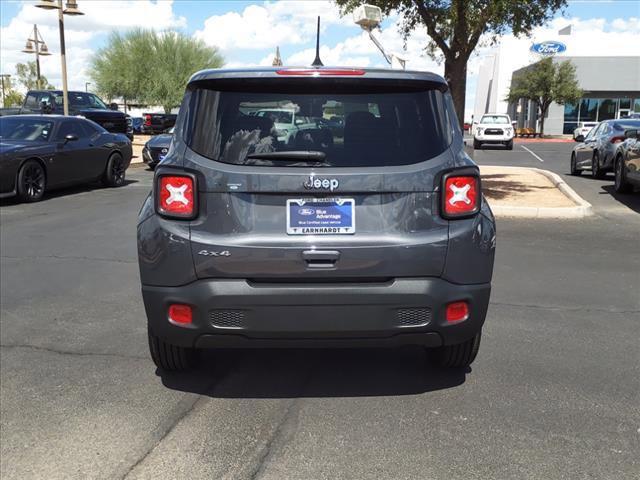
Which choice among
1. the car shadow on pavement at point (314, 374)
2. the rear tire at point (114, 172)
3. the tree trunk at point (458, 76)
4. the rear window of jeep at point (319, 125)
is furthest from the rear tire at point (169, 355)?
the rear tire at point (114, 172)

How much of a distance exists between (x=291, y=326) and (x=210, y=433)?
707 mm

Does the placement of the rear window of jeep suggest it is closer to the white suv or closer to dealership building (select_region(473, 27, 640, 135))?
the white suv

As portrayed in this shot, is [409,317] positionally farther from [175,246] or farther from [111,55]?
[111,55]

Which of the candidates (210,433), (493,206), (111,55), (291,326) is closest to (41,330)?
(210,433)

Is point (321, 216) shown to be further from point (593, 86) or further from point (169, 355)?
point (593, 86)

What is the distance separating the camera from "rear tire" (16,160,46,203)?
12.0 m

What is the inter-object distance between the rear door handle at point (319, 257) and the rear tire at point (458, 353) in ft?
3.71

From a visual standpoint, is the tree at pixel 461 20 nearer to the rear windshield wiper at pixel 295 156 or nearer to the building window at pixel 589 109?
the rear windshield wiper at pixel 295 156

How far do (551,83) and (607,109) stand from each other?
30.0 feet

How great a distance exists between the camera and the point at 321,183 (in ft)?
11.0

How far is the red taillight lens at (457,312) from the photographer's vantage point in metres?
3.49

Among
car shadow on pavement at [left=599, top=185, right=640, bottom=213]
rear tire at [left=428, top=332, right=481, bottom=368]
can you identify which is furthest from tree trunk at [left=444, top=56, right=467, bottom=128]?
rear tire at [left=428, top=332, right=481, bottom=368]

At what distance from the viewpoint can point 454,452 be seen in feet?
10.7

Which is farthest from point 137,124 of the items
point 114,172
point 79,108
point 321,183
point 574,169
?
point 321,183
